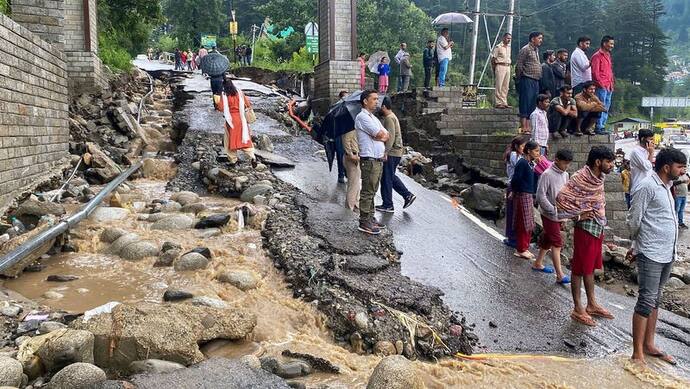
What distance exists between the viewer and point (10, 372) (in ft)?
9.68

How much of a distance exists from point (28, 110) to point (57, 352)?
220 inches

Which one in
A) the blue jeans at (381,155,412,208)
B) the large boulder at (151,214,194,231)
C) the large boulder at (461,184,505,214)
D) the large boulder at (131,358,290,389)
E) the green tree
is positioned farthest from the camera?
the green tree

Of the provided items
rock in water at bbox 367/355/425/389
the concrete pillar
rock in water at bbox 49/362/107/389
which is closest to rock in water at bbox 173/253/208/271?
rock in water at bbox 49/362/107/389

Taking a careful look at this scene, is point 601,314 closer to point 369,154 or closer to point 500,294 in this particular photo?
point 500,294

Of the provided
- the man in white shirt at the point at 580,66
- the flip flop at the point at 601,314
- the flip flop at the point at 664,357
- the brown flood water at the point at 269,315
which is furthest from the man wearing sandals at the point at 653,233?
the man in white shirt at the point at 580,66

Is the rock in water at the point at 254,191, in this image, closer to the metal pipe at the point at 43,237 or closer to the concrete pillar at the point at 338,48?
the metal pipe at the point at 43,237

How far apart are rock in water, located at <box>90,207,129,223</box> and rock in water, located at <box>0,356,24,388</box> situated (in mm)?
4055

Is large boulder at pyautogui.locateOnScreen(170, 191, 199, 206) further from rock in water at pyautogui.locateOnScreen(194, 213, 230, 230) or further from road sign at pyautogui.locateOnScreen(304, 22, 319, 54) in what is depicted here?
road sign at pyautogui.locateOnScreen(304, 22, 319, 54)

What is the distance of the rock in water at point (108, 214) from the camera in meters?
6.89

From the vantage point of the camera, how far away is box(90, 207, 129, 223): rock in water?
689 centimetres

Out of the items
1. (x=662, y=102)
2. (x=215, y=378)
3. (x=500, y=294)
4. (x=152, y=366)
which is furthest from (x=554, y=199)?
(x=662, y=102)

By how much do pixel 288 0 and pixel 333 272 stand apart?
105 feet

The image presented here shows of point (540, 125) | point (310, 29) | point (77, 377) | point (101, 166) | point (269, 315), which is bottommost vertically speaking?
point (269, 315)

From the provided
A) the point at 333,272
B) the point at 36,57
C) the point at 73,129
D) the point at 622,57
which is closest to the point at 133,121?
the point at 73,129
